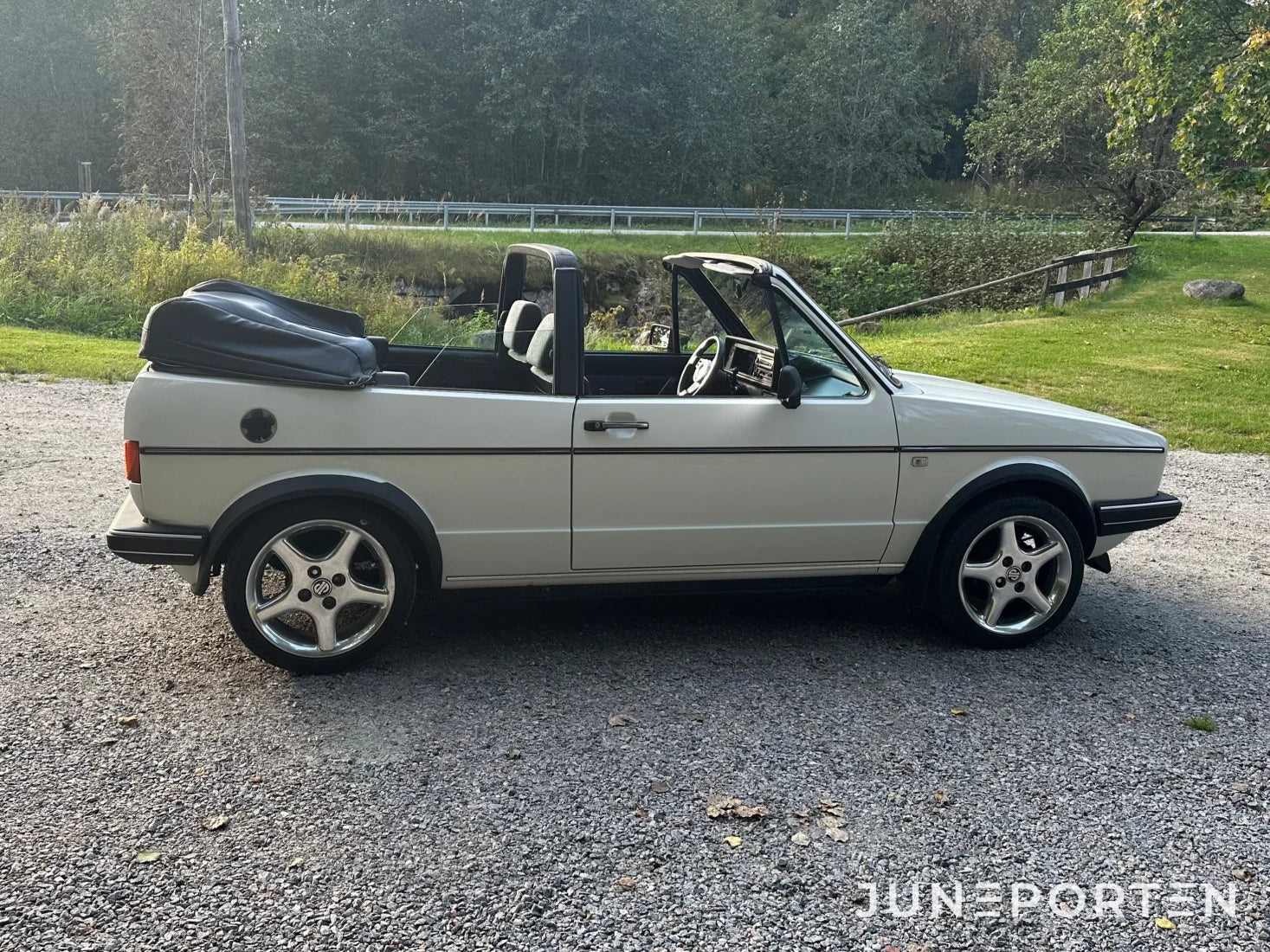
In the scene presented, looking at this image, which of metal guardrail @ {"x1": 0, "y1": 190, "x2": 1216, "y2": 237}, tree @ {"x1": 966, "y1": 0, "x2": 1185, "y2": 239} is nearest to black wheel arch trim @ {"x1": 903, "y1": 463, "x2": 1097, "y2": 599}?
metal guardrail @ {"x1": 0, "y1": 190, "x2": 1216, "y2": 237}

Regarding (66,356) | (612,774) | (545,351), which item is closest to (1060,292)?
(66,356)

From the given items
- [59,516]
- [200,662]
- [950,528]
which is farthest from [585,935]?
[59,516]

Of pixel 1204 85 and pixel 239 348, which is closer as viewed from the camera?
pixel 239 348

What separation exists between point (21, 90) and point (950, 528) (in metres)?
53.4

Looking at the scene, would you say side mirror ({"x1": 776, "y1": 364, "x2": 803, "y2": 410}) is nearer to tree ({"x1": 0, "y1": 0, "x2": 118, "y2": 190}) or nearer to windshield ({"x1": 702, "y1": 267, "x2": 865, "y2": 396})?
windshield ({"x1": 702, "y1": 267, "x2": 865, "y2": 396})

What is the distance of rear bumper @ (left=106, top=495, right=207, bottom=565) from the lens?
423cm

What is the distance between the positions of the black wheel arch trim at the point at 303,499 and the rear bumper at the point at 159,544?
2.4 inches

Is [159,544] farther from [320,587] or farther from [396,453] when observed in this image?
[396,453]

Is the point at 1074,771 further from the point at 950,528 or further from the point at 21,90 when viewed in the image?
the point at 21,90

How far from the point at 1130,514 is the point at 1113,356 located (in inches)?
447

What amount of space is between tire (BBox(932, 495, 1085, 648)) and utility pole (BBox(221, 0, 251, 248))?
16104mm

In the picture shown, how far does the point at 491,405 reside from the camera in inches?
177

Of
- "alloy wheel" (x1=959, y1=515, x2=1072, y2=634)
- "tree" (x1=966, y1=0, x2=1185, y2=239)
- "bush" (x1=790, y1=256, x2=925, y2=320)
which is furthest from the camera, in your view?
"tree" (x1=966, y1=0, x2=1185, y2=239)

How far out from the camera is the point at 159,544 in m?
4.23
